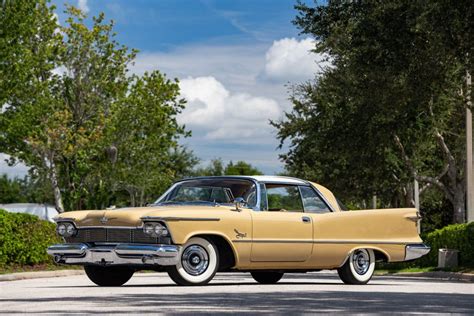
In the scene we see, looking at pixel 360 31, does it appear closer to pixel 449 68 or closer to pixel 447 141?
pixel 449 68

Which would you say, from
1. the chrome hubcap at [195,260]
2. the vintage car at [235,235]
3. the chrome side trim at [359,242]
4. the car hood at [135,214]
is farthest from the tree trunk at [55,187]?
the chrome hubcap at [195,260]

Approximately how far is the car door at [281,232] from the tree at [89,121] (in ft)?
116

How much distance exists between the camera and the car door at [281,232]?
1625 cm

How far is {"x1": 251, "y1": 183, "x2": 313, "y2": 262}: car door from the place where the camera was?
53.3 feet

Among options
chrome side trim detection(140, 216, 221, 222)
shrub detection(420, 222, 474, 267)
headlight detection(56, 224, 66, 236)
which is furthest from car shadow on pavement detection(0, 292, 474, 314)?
shrub detection(420, 222, 474, 267)

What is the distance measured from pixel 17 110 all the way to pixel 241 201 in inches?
1407

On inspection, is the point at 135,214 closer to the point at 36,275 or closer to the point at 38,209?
the point at 36,275

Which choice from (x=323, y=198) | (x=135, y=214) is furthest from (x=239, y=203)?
(x=323, y=198)

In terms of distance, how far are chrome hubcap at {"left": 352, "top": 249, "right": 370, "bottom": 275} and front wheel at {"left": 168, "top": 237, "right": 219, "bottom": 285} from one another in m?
3.02

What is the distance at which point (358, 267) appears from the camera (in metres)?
17.8

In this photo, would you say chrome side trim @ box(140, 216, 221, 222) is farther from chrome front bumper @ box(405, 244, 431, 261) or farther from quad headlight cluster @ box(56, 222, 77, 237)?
chrome front bumper @ box(405, 244, 431, 261)

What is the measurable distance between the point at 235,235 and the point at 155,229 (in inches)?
51.7

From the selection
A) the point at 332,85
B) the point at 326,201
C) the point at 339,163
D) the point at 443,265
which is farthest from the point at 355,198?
the point at 326,201

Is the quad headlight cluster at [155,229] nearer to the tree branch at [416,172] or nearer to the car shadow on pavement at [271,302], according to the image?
the car shadow on pavement at [271,302]
